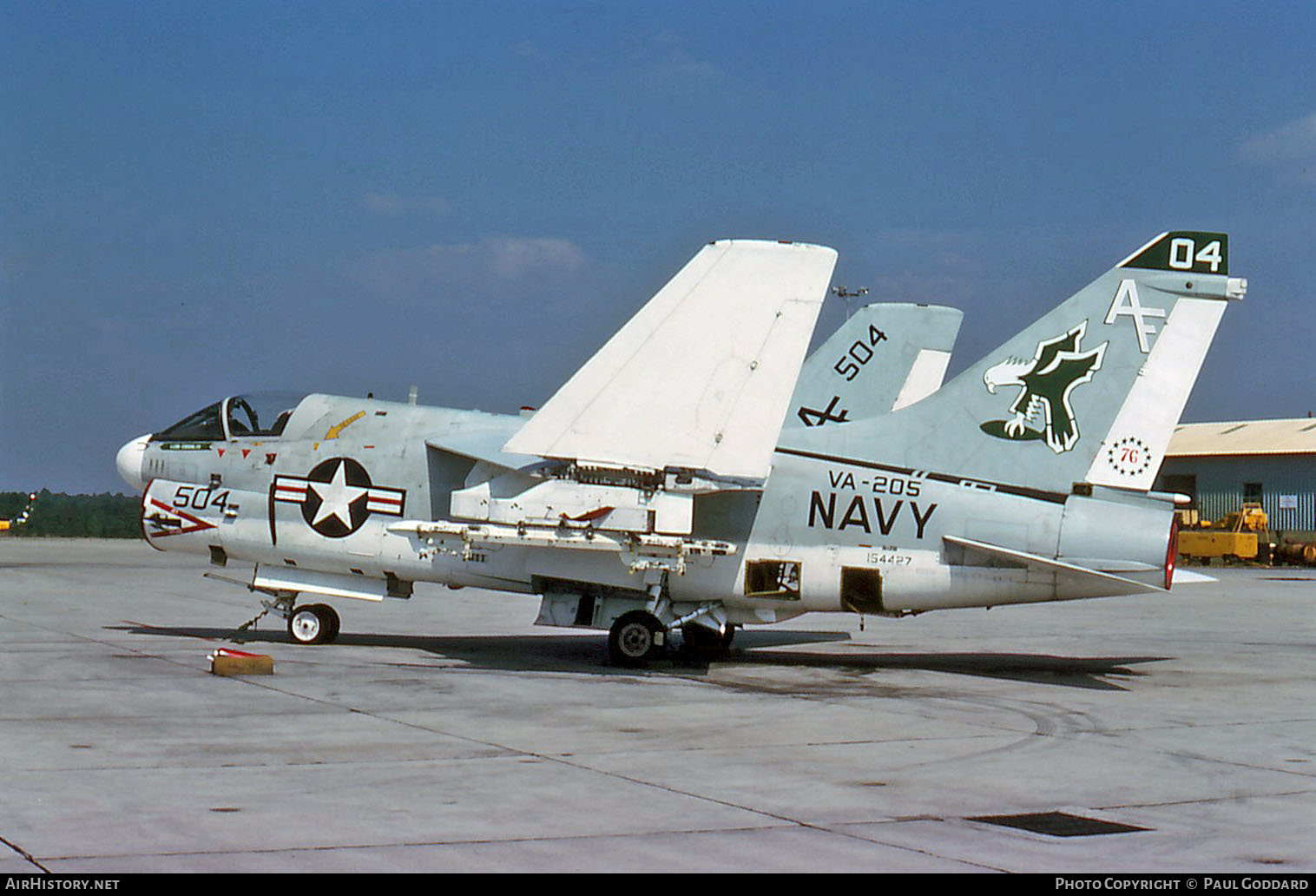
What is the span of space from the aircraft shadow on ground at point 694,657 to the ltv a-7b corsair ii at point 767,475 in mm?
863

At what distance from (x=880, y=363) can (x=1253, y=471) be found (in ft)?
177

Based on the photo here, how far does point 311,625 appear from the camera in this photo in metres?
18.1

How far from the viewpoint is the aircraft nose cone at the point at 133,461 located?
18609mm

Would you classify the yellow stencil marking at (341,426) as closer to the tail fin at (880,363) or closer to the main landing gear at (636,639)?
the main landing gear at (636,639)

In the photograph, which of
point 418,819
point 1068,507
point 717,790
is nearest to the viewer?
point 418,819

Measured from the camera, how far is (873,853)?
7.05 m

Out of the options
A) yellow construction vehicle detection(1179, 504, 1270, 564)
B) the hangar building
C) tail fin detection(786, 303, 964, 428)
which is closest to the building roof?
the hangar building

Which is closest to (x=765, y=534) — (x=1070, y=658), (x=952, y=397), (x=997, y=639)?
(x=952, y=397)

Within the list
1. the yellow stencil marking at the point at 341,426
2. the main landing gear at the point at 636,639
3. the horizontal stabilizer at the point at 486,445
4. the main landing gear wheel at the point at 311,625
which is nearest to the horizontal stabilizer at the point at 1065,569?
the main landing gear at the point at 636,639

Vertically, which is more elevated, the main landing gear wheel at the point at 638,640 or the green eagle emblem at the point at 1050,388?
the green eagle emblem at the point at 1050,388

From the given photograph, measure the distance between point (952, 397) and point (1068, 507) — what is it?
1.84 meters

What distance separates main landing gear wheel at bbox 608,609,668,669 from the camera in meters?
16.3

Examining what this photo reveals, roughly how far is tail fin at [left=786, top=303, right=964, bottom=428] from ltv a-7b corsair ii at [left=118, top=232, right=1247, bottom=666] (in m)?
5.04
